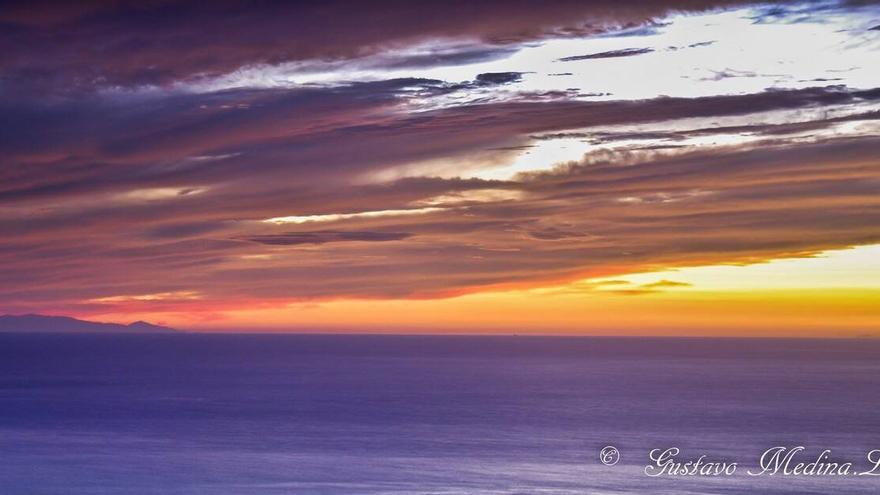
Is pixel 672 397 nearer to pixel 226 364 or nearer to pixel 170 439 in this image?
pixel 170 439

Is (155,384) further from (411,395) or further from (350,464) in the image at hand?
(350,464)

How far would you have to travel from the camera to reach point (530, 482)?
42438 millimetres

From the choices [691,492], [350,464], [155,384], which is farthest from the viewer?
[155,384]

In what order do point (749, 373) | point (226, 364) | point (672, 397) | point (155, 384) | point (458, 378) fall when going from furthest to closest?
point (226, 364), point (749, 373), point (458, 378), point (155, 384), point (672, 397)

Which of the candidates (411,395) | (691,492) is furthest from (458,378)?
(691,492)

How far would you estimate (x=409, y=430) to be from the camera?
62.9m

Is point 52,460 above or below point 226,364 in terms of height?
above

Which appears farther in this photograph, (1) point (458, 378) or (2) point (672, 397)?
(1) point (458, 378)

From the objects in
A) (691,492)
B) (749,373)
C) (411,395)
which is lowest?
(749,373)

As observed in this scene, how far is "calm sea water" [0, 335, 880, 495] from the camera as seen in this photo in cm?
4200

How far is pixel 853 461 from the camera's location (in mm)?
49469

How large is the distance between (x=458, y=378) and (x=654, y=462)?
7151cm

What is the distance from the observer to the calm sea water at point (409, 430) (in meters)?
42.0

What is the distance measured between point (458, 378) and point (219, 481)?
252ft
